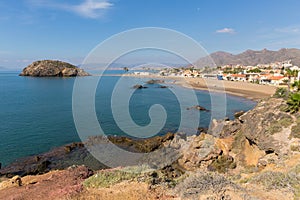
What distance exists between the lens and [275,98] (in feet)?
59.4

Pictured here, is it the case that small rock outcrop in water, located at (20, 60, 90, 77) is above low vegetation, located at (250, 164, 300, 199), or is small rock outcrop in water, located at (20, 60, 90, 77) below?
above

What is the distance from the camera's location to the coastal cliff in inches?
295

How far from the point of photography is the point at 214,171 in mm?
14195

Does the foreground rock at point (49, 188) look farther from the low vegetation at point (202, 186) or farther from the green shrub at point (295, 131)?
the green shrub at point (295, 131)

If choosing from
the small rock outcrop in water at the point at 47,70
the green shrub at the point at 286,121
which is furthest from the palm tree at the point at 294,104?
the small rock outcrop in water at the point at 47,70

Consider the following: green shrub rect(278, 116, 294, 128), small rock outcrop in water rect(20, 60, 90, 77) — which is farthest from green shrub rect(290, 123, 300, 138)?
small rock outcrop in water rect(20, 60, 90, 77)

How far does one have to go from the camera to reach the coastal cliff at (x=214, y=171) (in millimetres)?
7500

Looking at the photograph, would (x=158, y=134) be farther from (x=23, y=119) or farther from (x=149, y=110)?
(x=23, y=119)

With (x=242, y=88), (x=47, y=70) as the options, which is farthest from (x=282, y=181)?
(x=47, y=70)

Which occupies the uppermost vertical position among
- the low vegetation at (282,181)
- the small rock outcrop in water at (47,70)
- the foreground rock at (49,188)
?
the small rock outcrop in water at (47,70)

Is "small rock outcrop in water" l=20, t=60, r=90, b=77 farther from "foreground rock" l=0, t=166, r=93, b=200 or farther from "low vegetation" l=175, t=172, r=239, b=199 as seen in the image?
"low vegetation" l=175, t=172, r=239, b=199

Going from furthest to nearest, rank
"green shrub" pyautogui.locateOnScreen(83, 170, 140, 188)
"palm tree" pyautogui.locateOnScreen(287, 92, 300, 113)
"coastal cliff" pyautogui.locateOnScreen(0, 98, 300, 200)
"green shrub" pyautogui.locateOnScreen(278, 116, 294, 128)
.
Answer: "palm tree" pyautogui.locateOnScreen(287, 92, 300, 113) < "green shrub" pyautogui.locateOnScreen(278, 116, 294, 128) < "green shrub" pyautogui.locateOnScreen(83, 170, 140, 188) < "coastal cliff" pyautogui.locateOnScreen(0, 98, 300, 200)

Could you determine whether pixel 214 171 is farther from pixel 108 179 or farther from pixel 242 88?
pixel 242 88

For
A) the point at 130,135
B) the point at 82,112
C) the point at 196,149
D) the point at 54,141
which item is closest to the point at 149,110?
the point at 82,112
